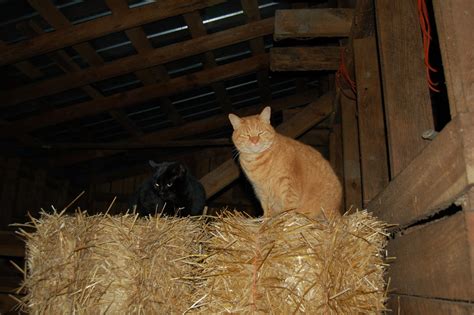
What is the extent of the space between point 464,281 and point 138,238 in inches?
86.3

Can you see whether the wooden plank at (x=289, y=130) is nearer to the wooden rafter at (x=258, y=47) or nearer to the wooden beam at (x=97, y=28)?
the wooden rafter at (x=258, y=47)

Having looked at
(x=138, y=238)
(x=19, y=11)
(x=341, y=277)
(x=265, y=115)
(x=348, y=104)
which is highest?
(x=19, y=11)

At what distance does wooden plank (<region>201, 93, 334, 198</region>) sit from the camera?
23.3ft

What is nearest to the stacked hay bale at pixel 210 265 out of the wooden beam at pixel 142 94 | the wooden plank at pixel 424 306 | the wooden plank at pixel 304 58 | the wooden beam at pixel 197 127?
the wooden plank at pixel 424 306

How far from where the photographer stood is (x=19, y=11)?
211 inches

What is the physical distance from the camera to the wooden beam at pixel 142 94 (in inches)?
304

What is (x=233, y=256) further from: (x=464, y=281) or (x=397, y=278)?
(x=464, y=281)

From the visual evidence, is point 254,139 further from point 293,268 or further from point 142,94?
point 142,94

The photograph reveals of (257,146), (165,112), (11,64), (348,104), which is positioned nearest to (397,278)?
(257,146)

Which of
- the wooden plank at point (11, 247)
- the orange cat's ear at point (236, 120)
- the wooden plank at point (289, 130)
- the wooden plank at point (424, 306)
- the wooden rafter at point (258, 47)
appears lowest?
the wooden plank at point (424, 306)

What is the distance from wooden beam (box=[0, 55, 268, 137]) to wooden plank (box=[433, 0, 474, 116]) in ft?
20.6

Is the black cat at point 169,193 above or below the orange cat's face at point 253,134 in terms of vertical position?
below

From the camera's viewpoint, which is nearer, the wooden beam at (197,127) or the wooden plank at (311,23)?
the wooden plank at (311,23)

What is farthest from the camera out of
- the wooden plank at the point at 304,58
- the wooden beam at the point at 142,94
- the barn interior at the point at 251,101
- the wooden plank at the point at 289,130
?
the wooden beam at the point at 142,94
